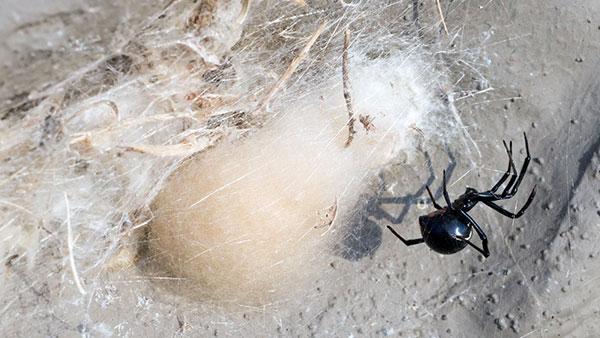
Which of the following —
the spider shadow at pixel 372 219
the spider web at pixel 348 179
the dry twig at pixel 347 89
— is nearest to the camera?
the spider web at pixel 348 179

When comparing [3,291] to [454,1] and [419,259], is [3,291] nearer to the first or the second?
[419,259]

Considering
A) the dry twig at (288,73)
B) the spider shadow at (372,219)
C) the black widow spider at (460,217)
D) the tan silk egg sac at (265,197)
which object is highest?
the dry twig at (288,73)

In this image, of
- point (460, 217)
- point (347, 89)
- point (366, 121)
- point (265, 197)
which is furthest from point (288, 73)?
point (460, 217)

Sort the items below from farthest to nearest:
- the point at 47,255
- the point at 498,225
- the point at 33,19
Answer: the point at 498,225 → the point at 47,255 → the point at 33,19

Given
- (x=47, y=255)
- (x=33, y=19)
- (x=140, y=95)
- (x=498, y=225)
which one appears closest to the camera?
(x=33, y=19)

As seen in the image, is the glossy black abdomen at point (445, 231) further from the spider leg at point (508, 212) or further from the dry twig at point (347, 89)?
the dry twig at point (347, 89)

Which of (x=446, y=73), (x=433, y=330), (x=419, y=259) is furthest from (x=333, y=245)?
(x=446, y=73)

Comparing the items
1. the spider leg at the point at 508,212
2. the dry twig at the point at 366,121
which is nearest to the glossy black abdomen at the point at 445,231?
the spider leg at the point at 508,212
